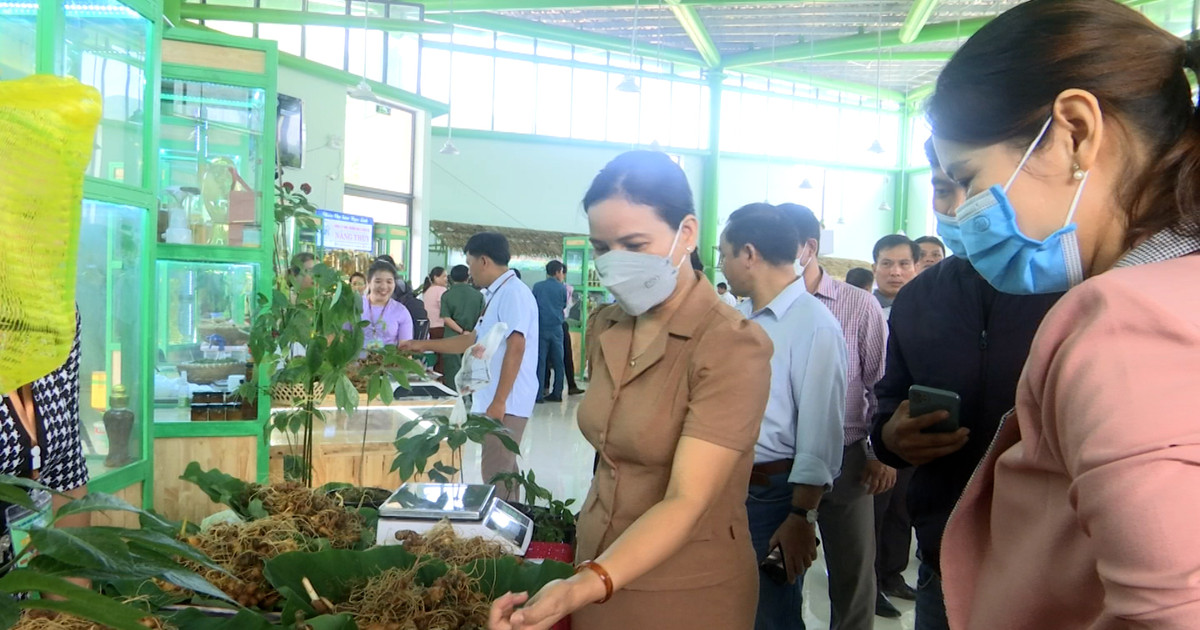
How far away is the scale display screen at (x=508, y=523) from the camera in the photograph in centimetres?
191

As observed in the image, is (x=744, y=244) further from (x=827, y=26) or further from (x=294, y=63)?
(x=827, y=26)

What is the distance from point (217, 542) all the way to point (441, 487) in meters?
0.57

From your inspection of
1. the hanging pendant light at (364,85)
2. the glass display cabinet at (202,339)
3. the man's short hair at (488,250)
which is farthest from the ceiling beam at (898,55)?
the glass display cabinet at (202,339)

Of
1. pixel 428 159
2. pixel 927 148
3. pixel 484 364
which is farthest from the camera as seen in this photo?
pixel 428 159

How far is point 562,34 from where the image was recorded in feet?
47.3

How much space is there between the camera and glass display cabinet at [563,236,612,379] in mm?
11523

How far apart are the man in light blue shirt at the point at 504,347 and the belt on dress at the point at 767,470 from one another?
1.57 m

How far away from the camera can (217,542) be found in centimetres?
176

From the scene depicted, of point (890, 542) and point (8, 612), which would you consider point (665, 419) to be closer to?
point (8, 612)

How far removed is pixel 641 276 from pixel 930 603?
931 millimetres

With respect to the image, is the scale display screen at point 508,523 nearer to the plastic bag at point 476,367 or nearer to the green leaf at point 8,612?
the plastic bag at point 476,367

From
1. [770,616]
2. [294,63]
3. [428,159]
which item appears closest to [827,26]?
[428,159]

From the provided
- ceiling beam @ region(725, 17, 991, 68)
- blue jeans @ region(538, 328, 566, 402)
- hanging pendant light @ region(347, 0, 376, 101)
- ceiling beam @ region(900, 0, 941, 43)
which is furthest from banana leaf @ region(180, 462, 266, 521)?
ceiling beam @ region(725, 17, 991, 68)

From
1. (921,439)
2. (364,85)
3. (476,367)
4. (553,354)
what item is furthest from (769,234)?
(364,85)
